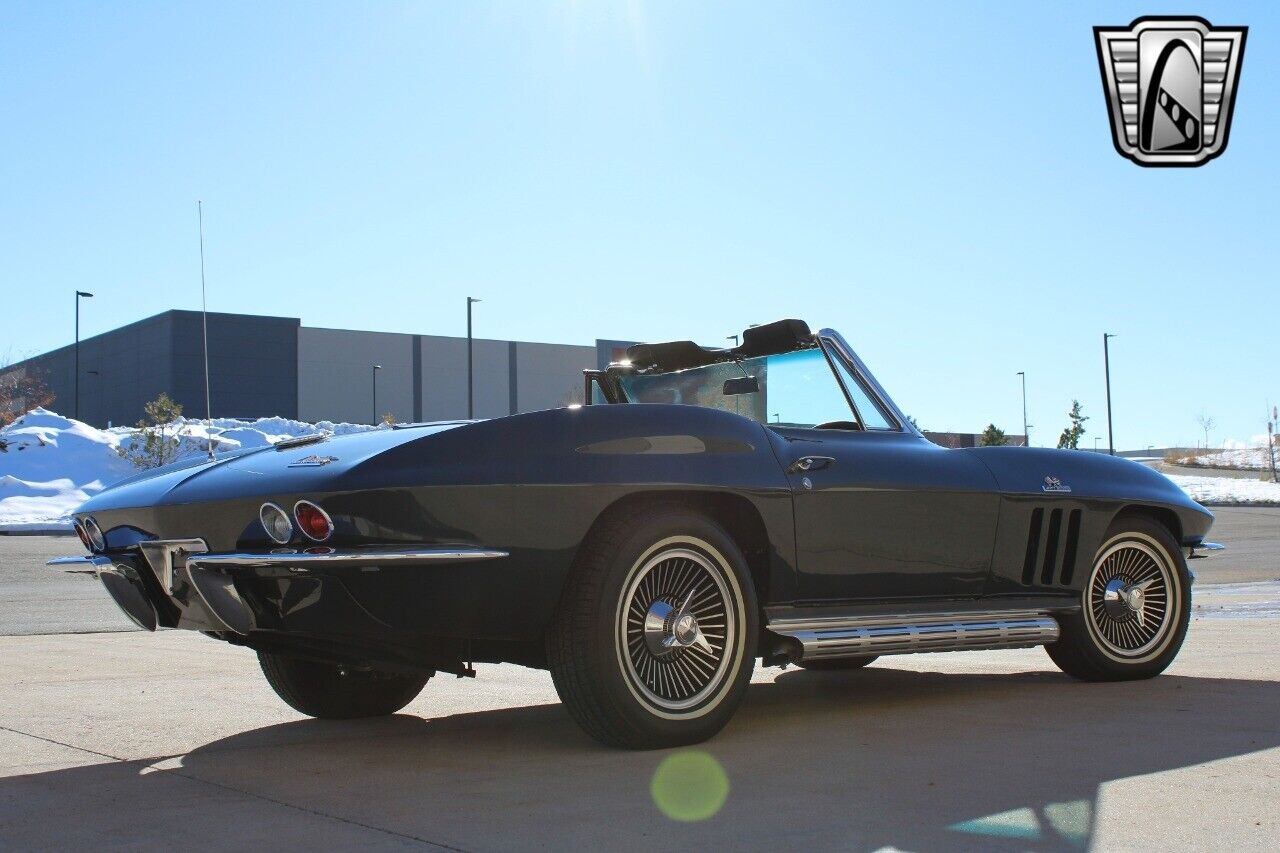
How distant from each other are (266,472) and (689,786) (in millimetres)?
1590

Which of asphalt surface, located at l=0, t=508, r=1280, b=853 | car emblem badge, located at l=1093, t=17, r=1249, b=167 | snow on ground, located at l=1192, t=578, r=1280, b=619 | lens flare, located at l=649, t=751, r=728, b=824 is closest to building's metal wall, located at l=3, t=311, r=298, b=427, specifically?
snow on ground, located at l=1192, t=578, r=1280, b=619

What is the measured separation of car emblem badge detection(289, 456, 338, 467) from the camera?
4.00 meters

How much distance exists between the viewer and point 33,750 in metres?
4.32

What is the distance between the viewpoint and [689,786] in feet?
11.7

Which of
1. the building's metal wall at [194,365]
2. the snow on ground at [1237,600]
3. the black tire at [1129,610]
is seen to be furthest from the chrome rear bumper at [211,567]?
the building's metal wall at [194,365]

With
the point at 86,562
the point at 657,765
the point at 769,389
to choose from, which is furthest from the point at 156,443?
the point at 657,765

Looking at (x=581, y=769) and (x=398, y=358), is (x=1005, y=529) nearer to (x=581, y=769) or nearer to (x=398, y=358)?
(x=581, y=769)

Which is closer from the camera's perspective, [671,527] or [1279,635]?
[671,527]

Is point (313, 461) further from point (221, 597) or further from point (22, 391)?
point (22, 391)

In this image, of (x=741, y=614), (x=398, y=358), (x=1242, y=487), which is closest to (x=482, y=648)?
(x=741, y=614)

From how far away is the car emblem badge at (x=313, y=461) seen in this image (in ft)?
13.1

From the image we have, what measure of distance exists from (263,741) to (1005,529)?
287cm

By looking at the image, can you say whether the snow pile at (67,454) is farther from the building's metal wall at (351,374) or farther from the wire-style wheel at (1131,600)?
the wire-style wheel at (1131,600)

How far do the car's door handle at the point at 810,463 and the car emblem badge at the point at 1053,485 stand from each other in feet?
4.06
